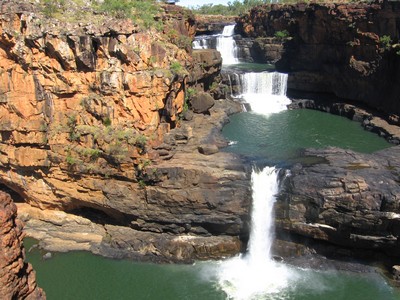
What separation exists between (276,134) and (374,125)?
273 inches

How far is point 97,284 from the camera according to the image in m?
18.2

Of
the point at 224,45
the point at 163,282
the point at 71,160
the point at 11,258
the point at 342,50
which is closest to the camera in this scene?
the point at 11,258

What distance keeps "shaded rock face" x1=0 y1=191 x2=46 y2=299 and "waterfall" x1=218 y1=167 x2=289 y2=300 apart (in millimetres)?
10487

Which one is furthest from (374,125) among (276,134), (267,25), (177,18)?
(267,25)

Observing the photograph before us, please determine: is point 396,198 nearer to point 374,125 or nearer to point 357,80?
point 374,125

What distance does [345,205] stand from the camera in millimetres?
17844

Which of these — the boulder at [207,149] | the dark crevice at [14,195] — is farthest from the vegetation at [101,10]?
the dark crevice at [14,195]

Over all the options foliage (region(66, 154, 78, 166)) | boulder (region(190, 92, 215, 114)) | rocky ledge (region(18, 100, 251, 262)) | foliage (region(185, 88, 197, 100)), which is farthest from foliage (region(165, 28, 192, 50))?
foliage (region(66, 154, 78, 166))

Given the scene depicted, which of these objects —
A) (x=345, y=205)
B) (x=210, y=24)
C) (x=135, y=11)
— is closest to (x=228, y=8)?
(x=210, y=24)

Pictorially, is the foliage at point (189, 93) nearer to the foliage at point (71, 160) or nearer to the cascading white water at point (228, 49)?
the foliage at point (71, 160)

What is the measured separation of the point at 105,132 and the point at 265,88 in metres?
18.8

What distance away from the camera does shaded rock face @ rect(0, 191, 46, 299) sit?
8.24m

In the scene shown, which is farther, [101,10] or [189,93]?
[189,93]

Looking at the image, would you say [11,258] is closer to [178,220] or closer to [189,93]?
[178,220]
